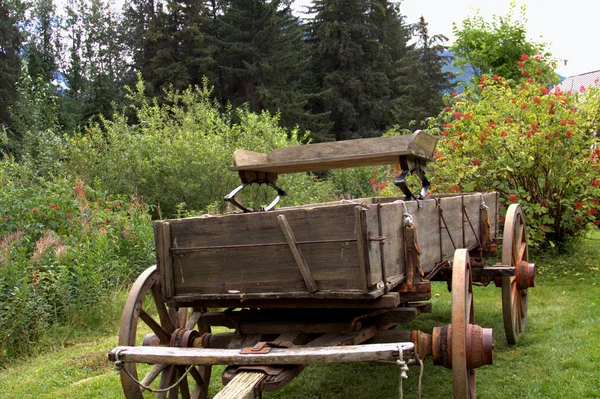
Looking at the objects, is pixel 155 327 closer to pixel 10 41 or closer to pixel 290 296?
pixel 290 296

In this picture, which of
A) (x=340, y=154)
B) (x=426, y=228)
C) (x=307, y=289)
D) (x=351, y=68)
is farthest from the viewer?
(x=351, y=68)

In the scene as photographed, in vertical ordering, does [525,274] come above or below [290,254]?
below

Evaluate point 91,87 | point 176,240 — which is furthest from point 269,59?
point 176,240

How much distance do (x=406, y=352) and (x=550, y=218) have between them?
6.21 m

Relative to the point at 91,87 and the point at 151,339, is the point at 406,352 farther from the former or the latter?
the point at 91,87

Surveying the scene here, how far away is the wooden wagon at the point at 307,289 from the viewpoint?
267 cm

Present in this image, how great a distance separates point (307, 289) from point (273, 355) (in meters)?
0.38

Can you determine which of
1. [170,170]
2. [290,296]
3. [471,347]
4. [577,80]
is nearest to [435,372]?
[471,347]

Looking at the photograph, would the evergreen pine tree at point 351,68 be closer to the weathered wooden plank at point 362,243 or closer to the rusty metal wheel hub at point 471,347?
the rusty metal wheel hub at point 471,347

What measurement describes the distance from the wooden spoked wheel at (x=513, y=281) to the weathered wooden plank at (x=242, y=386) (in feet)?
8.75

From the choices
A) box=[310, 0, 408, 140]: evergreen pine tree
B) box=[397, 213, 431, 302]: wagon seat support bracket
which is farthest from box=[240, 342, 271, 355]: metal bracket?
box=[310, 0, 408, 140]: evergreen pine tree

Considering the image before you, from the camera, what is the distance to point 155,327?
358 centimetres

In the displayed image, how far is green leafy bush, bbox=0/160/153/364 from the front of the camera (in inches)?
208

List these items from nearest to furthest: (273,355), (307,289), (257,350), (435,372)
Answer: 1. (273,355)
2. (257,350)
3. (307,289)
4. (435,372)
